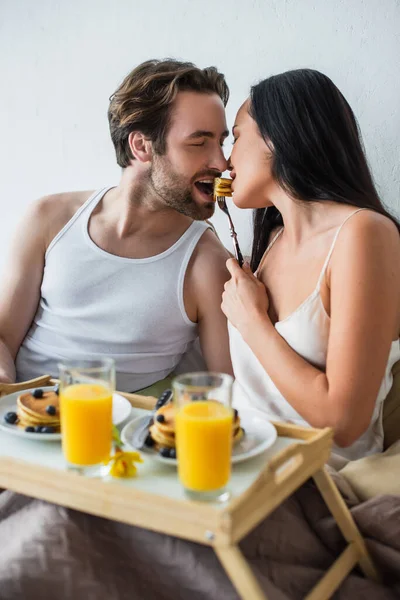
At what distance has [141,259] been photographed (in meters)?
2.03

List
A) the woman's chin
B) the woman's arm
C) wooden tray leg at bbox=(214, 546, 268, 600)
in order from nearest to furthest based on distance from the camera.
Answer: wooden tray leg at bbox=(214, 546, 268, 600), the woman's arm, the woman's chin

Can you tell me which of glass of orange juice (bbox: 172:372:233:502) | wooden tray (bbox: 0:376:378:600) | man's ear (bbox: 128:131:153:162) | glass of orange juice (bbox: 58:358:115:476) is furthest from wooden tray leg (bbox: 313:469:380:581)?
man's ear (bbox: 128:131:153:162)

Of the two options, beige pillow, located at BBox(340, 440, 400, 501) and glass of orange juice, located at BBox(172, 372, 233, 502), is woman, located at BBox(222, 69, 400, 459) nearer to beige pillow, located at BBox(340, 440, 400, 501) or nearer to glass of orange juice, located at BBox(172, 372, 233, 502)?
beige pillow, located at BBox(340, 440, 400, 501)

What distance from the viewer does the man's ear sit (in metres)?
2.11

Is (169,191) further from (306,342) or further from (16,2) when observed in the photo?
(16,2)

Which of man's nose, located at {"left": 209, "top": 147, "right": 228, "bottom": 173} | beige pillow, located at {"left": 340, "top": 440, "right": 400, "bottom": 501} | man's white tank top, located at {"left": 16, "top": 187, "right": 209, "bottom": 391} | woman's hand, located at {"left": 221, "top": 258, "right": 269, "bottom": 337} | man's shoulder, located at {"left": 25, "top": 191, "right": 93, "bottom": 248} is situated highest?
man's nose, located at {"left": 209, "top": 147, "right": 228, "bottom": 173}

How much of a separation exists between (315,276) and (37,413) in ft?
2.26

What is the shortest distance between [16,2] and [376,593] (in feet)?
8.02

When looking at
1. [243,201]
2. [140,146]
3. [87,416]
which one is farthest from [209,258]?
[87,416]

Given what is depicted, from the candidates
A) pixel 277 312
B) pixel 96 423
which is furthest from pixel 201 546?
pixel 277 312

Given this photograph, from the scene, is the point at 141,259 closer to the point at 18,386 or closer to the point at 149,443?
the point at 18,386

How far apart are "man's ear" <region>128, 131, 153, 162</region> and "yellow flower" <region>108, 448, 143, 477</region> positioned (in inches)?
46.3

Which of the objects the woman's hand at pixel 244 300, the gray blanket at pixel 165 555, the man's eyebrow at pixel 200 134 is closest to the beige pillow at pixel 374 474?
the gray blanket at pixel 165 555

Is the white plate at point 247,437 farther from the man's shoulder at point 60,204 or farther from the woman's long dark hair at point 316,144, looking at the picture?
the man's shoulder at point 60,204
